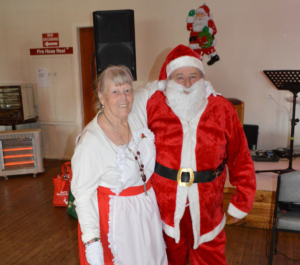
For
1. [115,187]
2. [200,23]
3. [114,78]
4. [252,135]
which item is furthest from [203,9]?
[115,187]

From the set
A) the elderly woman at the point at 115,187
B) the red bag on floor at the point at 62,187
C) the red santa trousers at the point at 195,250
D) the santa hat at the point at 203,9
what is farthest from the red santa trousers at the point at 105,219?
the santa hat at the point at 203,9

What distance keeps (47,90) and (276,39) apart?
3.70 meters

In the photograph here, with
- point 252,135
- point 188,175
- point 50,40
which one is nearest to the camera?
point 188,175

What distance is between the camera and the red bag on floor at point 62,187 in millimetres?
3338

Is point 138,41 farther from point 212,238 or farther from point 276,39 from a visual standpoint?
point 212,238

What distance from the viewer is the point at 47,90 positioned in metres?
5.12

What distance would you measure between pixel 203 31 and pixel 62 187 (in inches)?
108

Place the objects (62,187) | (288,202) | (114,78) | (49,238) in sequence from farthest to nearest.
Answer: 1. (62,187)
2. (49,238)
3. (288,202)
4. (114,78)

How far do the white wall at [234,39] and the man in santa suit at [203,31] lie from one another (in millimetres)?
102

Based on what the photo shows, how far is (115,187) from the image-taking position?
58.1 inches

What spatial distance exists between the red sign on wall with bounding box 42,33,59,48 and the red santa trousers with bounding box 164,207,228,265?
4191 mm

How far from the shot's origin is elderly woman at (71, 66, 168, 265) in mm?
1390

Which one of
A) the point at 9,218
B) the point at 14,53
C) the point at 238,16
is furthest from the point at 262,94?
the point at 14,53

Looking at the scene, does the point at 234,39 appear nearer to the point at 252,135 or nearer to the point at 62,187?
the point at 252,135
